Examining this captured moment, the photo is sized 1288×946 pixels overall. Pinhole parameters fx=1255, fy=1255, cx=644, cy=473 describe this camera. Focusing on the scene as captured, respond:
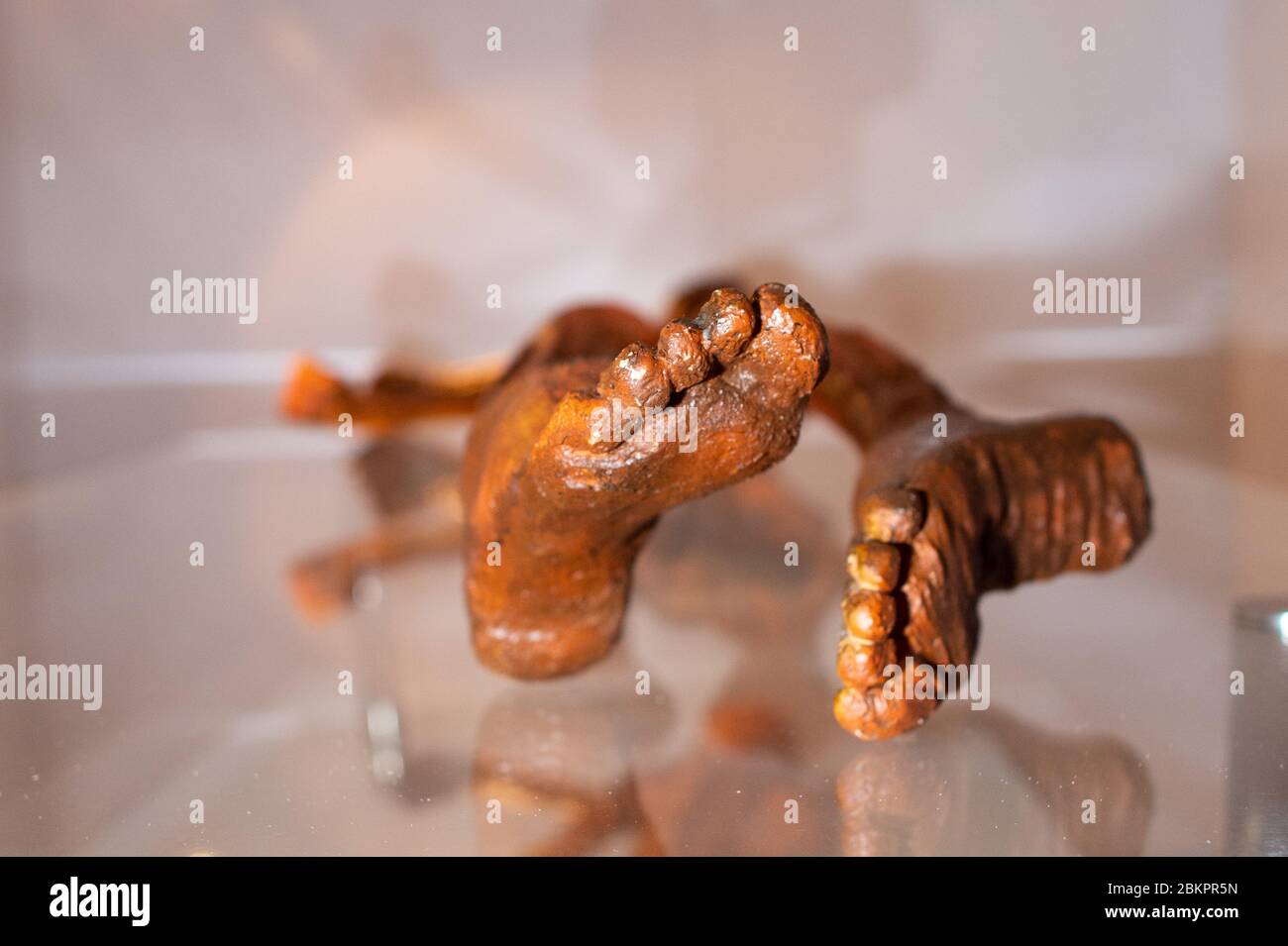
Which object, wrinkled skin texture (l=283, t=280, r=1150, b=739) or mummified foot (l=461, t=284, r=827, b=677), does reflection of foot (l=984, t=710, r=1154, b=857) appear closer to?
wrinkled skin texture (l=283, t=280, r=1150, b=739)

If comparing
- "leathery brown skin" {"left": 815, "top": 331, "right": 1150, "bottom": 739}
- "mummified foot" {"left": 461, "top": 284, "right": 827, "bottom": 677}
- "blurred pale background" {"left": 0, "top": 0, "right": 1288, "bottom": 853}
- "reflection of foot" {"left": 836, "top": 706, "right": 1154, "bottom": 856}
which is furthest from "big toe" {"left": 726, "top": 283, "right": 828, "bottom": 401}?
"blurred pale background" {"left": 0, "top": 0, "right": 1288, "bottom": 853}

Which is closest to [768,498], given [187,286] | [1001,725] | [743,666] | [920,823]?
[743,666]

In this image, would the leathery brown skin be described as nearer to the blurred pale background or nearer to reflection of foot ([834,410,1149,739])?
reflection of foot ([834,410,1149,739])

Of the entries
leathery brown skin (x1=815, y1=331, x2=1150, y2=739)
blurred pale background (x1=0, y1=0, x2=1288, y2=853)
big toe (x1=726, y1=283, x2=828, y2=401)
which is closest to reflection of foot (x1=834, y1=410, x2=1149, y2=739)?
leathery brown skin (x1=815, y1=331, x2=1150, y2=739)

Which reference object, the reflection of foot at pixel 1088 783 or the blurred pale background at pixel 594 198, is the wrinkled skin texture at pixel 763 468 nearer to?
the reflection of foot at pixel 1088 783

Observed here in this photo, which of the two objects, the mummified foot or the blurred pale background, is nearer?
the mummified foot

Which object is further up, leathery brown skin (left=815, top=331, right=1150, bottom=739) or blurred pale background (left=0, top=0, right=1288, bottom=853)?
blurred pale background (left=0, top=0, right=1288, bottom=853)

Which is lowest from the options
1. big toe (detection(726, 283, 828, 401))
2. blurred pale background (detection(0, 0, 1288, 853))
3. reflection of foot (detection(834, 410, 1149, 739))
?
reflection of foot (detection(834, 410, 1149, 739))

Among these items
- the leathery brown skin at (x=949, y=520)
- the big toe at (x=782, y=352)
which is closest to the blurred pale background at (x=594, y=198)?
the leathery brown skin at (x=949, y=520)
